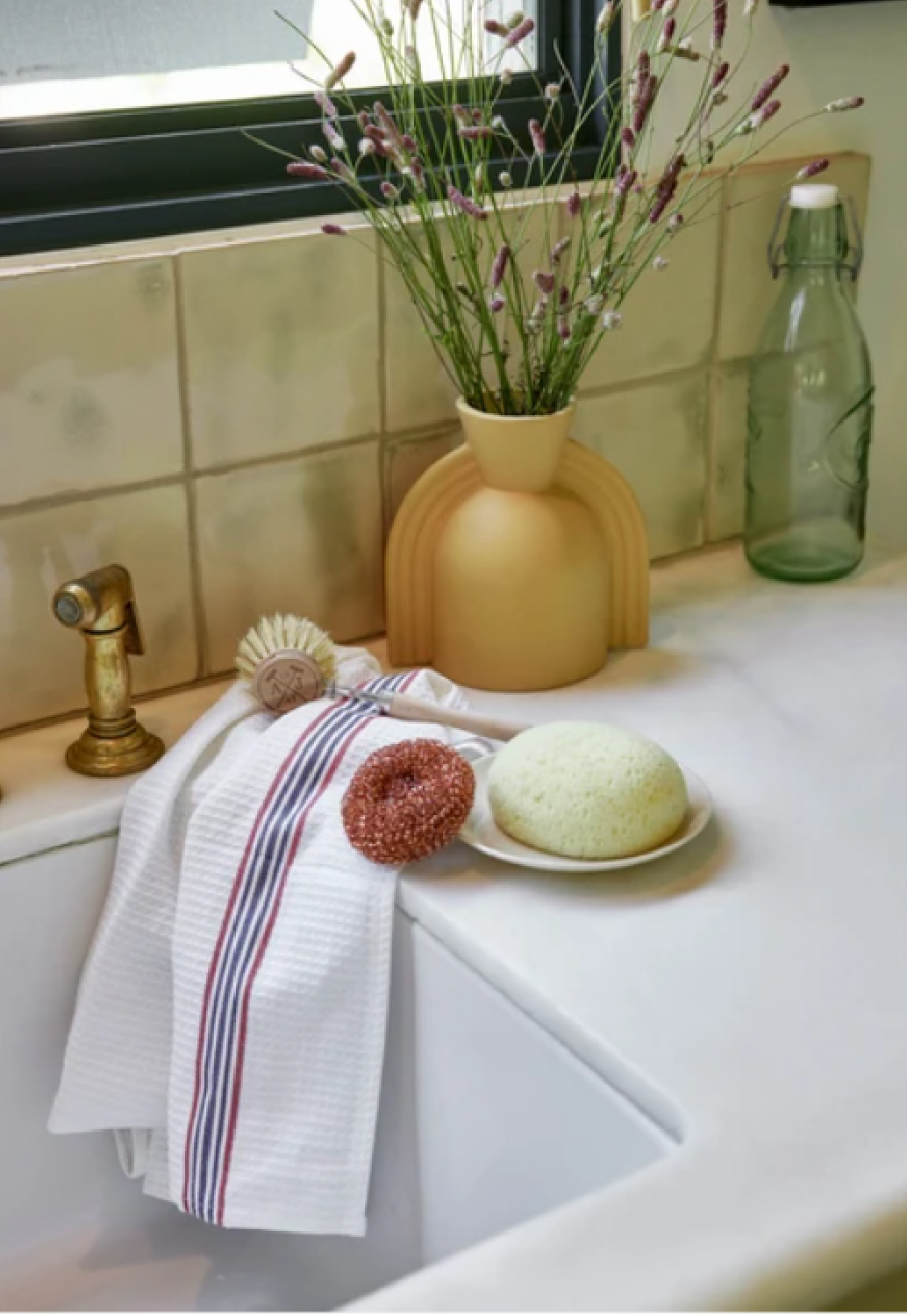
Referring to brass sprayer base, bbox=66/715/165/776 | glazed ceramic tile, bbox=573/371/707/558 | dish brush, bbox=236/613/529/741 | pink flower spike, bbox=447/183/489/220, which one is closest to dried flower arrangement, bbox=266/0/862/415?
pink flower spike, bbox=447/183/489/220

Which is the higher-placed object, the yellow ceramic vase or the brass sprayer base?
the yellow ceramic vase

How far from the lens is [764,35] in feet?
4.39

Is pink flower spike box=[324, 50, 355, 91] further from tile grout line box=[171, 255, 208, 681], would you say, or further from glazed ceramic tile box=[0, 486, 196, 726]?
glazed ceramic tile box=[0, 486, 196, 726]

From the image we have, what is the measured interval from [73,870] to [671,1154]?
18.3 inches

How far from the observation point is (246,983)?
0.96m

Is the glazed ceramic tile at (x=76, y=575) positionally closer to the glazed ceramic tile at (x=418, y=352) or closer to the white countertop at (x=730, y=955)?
the white countertop at (x=730, y=955)

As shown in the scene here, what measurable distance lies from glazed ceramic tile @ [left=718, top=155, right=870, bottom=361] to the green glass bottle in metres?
0.03

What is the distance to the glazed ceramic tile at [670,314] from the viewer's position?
4.35 ft

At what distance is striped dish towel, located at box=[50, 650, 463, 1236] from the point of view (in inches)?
37.0

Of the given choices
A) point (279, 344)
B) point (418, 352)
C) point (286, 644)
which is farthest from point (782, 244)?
point (286, 644)

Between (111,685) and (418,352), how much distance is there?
0.36 m

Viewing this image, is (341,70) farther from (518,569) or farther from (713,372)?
(713,372)

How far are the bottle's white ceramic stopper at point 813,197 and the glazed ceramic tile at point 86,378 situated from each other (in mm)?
497

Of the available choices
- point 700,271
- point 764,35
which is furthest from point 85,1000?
point 764,35
